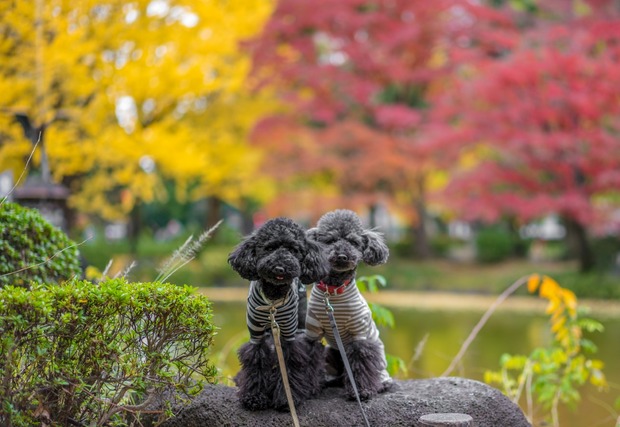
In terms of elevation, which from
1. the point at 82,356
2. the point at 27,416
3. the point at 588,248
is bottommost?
the point at 588,248

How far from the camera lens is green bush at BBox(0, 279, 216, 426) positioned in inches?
88.8

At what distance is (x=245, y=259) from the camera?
8.36 ft

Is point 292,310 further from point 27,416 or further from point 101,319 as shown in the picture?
point 27,416

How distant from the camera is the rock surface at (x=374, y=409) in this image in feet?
9.04

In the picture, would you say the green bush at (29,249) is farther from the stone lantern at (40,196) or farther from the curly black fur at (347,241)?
the stone lantern at (40,196)

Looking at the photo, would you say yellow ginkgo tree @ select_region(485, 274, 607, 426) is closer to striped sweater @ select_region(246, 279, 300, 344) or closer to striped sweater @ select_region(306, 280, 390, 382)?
striped sweater @ select_region(306, 280, 390, 382)

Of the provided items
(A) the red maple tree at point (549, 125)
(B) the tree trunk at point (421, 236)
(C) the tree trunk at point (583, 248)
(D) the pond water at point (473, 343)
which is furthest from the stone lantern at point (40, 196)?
(B) the tree trunk at point (421, 236)

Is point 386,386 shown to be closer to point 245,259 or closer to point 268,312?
point 268,312

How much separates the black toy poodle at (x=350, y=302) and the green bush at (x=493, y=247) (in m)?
15.0

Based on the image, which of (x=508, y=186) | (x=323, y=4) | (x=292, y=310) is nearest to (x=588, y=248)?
(x=508, y=186)

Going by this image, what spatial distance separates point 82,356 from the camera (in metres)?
2.40

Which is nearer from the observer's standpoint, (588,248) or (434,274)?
(588,248)

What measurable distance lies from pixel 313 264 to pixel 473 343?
6.20 metres

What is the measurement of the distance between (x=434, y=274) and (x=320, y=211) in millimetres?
2942
